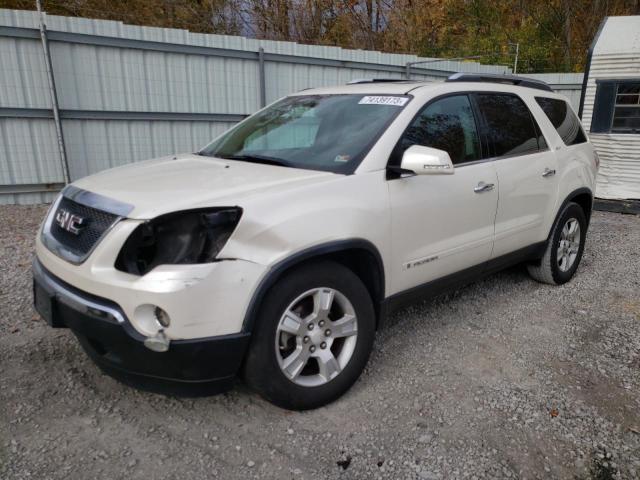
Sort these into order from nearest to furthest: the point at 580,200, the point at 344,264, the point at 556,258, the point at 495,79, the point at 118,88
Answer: the point at 344,264 < the point at 495,79 < the point at 556,258 < the point at 580,200 < the point at 118,88

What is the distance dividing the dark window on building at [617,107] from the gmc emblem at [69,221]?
930 centimetres

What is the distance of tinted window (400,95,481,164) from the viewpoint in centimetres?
322

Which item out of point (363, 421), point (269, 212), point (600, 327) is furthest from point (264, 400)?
point (600, 327)

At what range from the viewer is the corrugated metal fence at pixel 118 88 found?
728cm

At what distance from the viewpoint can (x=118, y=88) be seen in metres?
7.95

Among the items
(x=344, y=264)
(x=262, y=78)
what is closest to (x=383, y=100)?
(x=344, y=264)

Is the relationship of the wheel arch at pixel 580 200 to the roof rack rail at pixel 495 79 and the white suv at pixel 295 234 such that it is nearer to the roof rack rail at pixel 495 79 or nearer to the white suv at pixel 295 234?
the white suv at pixel 295 234

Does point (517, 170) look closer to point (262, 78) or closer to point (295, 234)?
point (295, 234)

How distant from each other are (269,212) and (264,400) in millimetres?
1108

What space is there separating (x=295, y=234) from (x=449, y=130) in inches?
62.1

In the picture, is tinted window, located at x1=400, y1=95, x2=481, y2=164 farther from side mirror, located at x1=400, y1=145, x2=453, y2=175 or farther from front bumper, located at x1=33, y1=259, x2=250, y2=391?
front bumper, located at x1=33, y1=259, x2=250, y2=391

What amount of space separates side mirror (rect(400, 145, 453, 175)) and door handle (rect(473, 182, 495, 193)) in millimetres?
690

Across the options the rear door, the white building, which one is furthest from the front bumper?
the white building

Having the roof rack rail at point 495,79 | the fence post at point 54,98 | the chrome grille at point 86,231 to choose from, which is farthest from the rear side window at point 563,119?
the fence post at point 54,98
